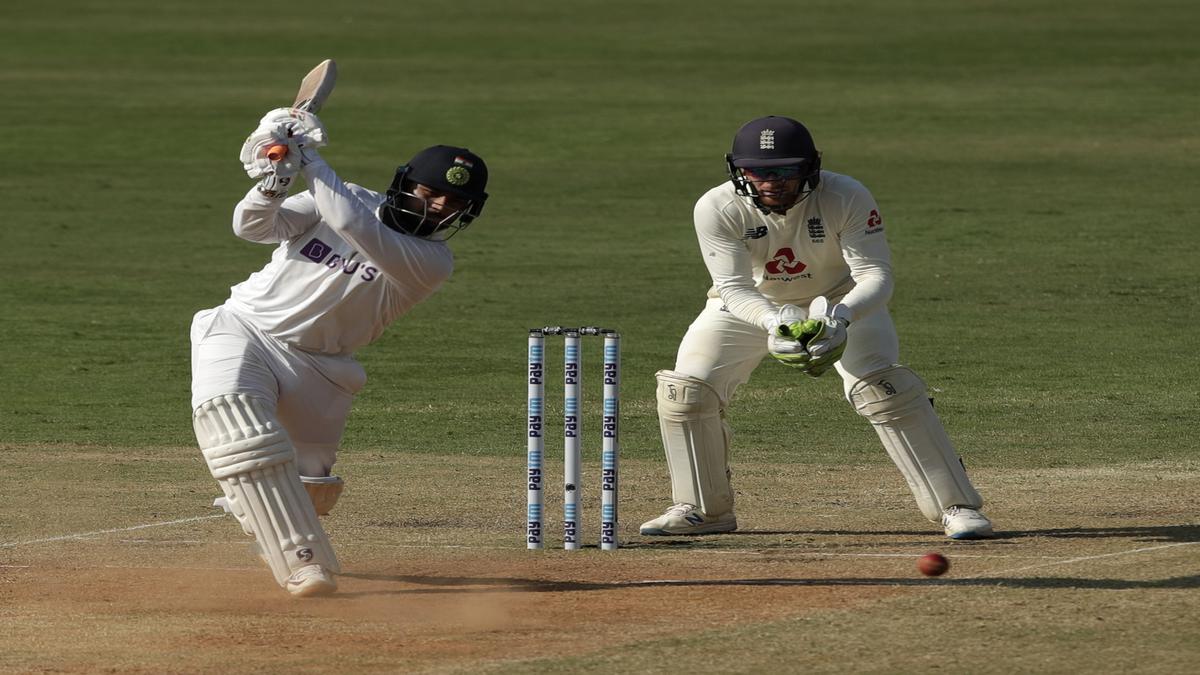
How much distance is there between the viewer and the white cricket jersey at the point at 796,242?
32.5 ft

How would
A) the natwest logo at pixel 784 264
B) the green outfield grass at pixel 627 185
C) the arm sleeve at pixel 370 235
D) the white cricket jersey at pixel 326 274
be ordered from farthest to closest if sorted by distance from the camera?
1. the green outfield grass at pixel 627 185
2. the natwest logo at pixel 784 264
3. the white cricket jersey at pixel 326 274
4. the arm sleeve at pixel 370 235

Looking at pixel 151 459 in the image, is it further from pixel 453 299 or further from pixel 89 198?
pixel 89 198

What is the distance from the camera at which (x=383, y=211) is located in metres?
8.73

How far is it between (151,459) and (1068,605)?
242 inches

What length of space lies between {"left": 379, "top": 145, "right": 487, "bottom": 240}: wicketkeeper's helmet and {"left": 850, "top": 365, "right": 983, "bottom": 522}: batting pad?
2.32 meters

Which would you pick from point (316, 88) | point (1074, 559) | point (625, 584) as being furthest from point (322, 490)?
point (1074, 559)

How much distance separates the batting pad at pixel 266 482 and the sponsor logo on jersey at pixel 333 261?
683mm

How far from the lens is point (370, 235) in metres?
8.47

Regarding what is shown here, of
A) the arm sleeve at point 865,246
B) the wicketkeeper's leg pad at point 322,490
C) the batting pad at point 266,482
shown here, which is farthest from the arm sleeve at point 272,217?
the arm sleeve at point 865,246

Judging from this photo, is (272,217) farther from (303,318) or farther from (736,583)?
(736,583)

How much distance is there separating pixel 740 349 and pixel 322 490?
2290 mm

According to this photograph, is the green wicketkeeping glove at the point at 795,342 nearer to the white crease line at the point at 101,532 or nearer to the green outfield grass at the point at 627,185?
the white crease line at the point at 101,532

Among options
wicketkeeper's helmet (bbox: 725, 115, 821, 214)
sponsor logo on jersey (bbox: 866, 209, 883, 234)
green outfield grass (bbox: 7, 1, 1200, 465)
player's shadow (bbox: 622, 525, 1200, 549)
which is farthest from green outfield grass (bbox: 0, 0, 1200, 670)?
wicketkeeper's helmet (bbox: 725, 115, 821, 214)

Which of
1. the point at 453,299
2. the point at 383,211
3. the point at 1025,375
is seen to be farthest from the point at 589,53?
the point at 383,211
